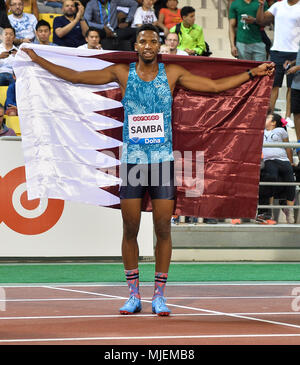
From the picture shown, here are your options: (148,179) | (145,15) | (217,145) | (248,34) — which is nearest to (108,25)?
(145,15)

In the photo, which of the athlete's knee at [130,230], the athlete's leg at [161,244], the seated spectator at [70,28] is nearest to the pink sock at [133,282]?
the athlete's leg at [161,244]

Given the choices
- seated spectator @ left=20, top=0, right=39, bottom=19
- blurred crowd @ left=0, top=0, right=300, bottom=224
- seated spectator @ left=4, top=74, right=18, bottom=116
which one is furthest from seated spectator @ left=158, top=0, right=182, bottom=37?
seated spectator @ left=4, top=74, right=18, bottom=116

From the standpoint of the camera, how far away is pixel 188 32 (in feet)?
56.6

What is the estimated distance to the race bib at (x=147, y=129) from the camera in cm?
796

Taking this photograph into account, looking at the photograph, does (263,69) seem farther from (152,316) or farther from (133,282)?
(152,316)

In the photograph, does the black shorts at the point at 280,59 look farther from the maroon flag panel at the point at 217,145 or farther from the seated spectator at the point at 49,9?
the maroon flag panel at the point at 217,145

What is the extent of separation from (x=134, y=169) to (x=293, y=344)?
2518 millimetres

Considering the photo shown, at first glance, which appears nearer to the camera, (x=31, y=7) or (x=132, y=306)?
(x=132, y=306)

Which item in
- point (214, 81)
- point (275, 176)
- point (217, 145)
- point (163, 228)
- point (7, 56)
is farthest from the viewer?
point (7, 56)

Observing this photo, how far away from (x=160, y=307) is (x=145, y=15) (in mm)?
11436

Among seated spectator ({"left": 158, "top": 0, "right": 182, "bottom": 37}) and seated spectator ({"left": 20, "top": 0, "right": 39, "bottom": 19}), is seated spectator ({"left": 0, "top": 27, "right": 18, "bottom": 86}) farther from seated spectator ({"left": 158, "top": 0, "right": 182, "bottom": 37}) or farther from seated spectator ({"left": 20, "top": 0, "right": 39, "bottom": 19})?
seated spectator ({"left": 158, "top": 0, "right": 182, "bottom": 37})

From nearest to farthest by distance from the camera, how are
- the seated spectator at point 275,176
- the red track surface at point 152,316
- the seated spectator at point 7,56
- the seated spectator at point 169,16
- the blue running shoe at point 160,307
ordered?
the red track surface at point 152,316 < the blue running shoe at point 160,307 < the seated spectator at point 275,176 < the seated spectator at point 7,56 < the seated spectator at point 169,16

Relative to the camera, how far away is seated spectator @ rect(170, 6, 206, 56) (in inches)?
675

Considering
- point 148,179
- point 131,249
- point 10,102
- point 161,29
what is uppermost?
point 161,29
